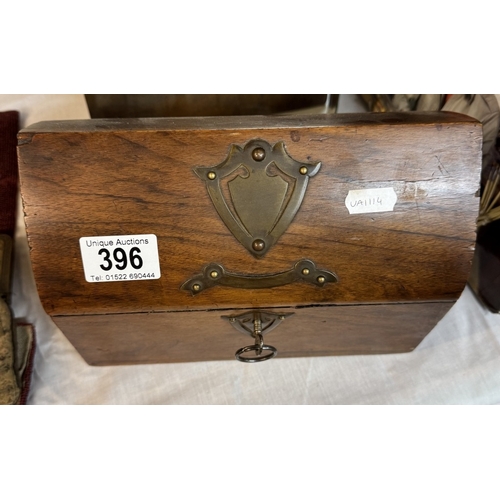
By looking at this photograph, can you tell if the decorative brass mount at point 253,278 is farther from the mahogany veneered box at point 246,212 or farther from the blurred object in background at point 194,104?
the blurred object in background at point 194,104

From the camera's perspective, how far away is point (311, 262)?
0.94 metres

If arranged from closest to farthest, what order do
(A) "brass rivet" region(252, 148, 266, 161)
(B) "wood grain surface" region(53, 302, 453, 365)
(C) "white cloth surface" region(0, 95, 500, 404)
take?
(A) "brass rivet" region(252, 148, 266, 161) → (B) "wood grain surface" region(53, 302, 453, 365) → (C) "white cloth surface" region(0, 95, 500, 404)

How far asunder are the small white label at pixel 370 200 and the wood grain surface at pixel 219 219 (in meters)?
0.01

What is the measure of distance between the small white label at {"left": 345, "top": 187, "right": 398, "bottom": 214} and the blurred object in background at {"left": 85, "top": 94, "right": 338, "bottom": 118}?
0.48 meters

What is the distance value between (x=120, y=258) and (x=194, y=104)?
0.55 m

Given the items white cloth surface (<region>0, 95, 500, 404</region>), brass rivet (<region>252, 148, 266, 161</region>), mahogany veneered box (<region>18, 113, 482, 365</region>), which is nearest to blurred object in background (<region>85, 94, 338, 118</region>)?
mahogany veneered box (<region>18, 113, 482, 365</region>)

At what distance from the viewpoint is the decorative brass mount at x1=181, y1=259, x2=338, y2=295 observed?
93 cm

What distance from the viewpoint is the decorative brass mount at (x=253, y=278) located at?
93 centimetres

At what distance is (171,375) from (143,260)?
35cm

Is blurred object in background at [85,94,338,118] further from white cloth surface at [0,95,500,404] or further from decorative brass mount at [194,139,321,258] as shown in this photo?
white cloth surface at [0,95,500,404]

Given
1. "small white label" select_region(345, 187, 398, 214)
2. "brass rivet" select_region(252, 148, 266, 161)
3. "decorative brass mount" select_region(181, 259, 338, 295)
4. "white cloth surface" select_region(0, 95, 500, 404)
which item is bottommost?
"white cloth surface" select_region(0, 95, 500, 404)

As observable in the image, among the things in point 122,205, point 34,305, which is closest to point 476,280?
point 122,205

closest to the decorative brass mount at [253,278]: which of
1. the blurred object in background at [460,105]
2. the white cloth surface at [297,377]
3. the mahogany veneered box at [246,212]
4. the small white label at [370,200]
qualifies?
the mahogany veneered box at [246,212]

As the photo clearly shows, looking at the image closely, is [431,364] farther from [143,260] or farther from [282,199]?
[143,260]
